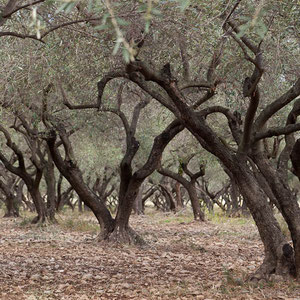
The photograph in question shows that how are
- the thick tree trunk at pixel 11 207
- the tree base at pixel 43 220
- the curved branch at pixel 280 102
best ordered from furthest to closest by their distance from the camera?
the thick tree trunk at pixel 11 207 < the tree base at pixel 43 220 < the curved branch at pixel 280 102

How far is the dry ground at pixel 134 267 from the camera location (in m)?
7.12

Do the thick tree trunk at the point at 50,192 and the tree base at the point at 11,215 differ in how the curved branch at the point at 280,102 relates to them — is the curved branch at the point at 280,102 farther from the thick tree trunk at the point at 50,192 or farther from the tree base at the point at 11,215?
the tree base at the point at 11,215

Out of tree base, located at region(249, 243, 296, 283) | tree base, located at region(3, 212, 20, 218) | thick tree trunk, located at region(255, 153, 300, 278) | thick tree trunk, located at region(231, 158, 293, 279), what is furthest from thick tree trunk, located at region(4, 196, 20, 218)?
tree base, located at region(249, 243, 296, 283)

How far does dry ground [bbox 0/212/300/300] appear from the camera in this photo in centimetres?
712

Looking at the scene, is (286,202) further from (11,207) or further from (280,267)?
(11,207)

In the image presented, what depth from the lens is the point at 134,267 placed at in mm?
9828

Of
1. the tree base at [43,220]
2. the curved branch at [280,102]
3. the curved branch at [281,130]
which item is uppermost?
the curved branch at [280,102]

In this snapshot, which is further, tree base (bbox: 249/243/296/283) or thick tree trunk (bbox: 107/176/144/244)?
thick tree trunk (bbox: 107/176/144/244)

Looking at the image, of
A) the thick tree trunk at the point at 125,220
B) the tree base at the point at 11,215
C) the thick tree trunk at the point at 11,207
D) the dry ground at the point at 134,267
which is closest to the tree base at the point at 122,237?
the thick tree trunk at the point at 125,220

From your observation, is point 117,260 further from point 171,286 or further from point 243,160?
point 243,160

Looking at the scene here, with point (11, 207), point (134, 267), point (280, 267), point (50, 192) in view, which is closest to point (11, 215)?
point (11, 207)

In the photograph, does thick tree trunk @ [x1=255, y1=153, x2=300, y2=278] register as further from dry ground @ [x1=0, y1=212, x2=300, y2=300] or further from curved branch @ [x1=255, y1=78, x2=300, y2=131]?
curved branch @ [x1=255, y1=78, x2=300, y2=131]

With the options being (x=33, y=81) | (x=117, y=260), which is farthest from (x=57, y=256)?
(x=33, y=81)

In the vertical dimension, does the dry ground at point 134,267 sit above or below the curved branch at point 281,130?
below
